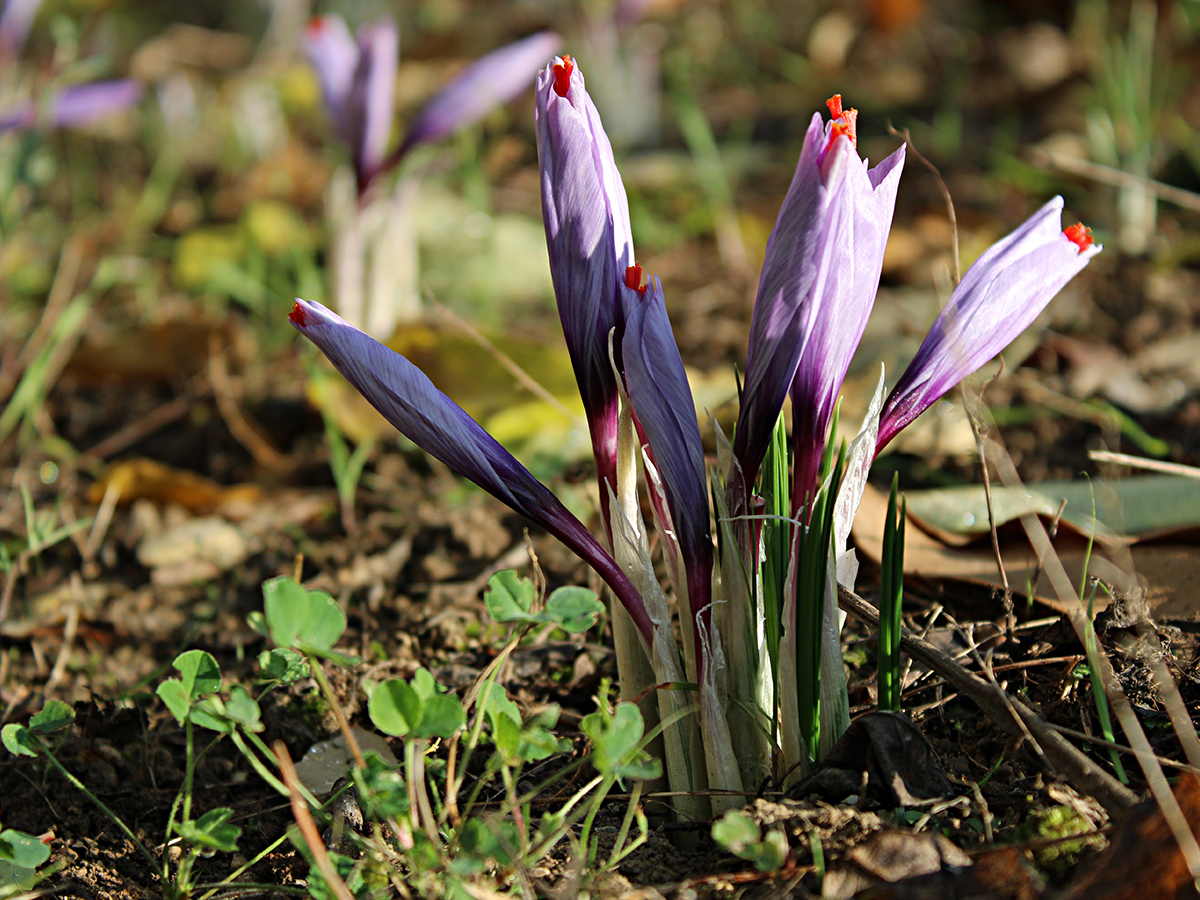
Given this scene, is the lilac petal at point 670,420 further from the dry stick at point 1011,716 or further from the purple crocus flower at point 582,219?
the dry stick at point 1011,716

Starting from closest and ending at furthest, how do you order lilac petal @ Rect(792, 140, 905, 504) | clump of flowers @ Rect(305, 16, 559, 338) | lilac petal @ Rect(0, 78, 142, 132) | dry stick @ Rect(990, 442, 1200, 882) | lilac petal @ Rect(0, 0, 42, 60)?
dry stick @ Rect(990, 442, 1200, 882) → lilac petal @ Rect(792, 140, 905, 504) → clump of flowers @ Rect(305, 16, 559, 338) → lilac petal @ Rect(0, 78, 142, 132) → lilac petal @ Rect(0, 0, 42, 60)

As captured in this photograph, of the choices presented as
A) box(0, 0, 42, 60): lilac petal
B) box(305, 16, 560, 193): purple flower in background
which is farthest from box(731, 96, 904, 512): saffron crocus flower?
box(0, 0, 42, 60): lilac petal

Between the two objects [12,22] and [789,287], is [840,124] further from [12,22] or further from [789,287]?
[12,22]

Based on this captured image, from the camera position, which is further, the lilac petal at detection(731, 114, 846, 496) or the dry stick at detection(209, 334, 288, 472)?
the dry stick at detection(209, 334, 288, 472)

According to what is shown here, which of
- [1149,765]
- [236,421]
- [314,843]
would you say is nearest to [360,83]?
[236,421]

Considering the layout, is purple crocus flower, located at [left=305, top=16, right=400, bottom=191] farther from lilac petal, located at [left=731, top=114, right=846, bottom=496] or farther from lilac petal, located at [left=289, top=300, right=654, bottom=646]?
lilac petal, located at [left=731, top=114, right=846, bottom=496]

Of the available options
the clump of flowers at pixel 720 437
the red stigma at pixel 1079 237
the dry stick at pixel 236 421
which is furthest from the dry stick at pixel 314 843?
the dry stick at pixel 236 421

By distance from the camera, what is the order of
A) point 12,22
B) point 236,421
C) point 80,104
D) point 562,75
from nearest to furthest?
point 562,75, point 236,421, point 80,104, point 12,22
